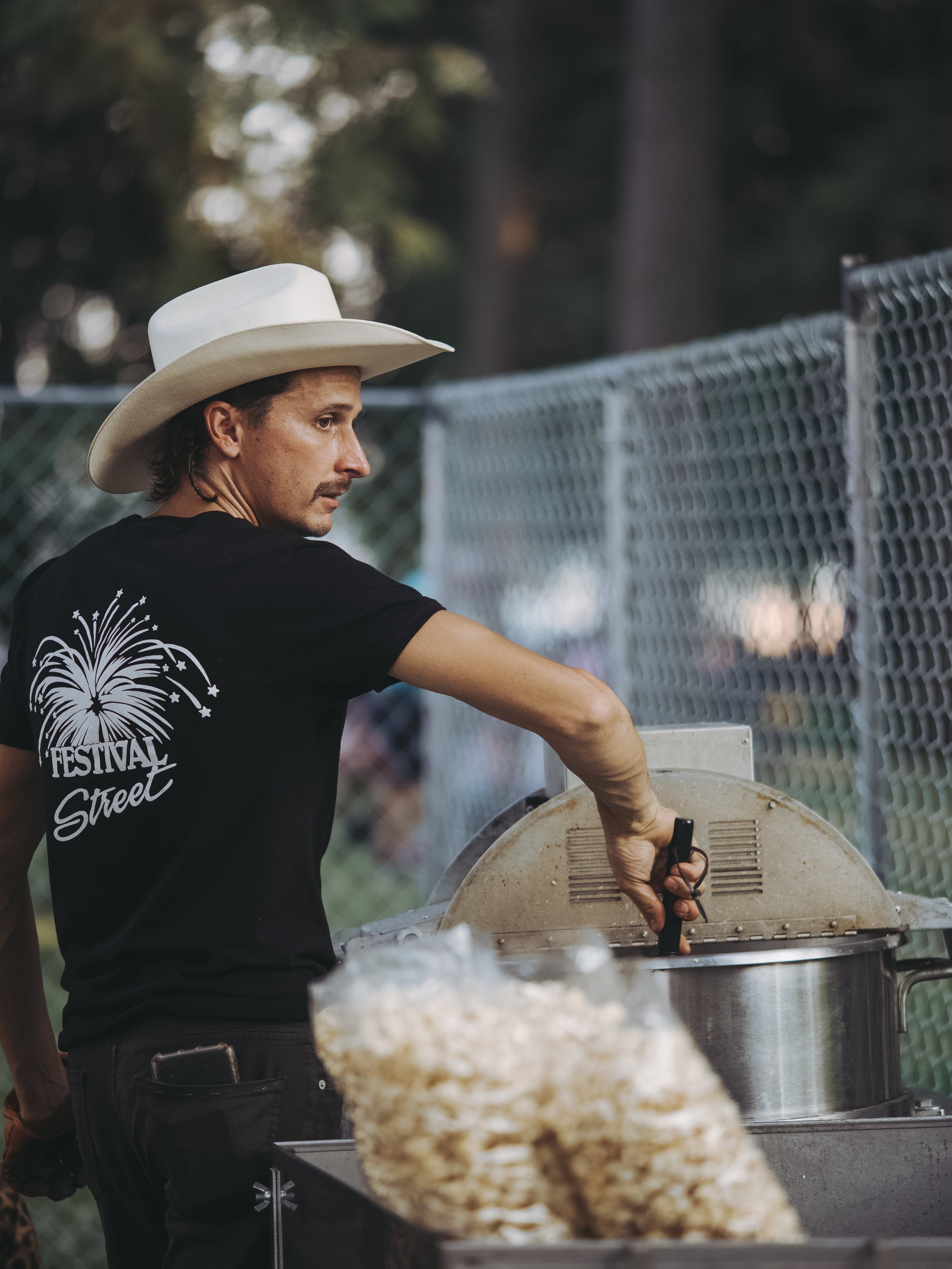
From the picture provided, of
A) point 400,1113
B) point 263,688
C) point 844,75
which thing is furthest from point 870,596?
point 844,75

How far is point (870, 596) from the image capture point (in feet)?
12.3

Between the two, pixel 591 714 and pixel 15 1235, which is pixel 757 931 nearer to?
pixel 591 714

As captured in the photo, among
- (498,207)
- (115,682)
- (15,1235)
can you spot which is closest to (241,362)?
(115,682)

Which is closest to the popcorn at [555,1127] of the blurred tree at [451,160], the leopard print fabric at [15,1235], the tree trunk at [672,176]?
the leopard print fabric at [15,1235]

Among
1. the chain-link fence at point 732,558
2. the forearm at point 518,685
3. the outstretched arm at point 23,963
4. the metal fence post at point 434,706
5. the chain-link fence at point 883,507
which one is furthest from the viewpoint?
the metal fence post at point 434,706

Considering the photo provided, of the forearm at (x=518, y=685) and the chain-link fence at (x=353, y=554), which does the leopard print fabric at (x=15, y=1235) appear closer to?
the forearm at (x=518, y=685)

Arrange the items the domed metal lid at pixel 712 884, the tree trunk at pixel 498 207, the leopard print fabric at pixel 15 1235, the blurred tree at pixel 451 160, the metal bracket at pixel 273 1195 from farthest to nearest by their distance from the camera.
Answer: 1. the tree trunk at pixel 498 207
2. the blurred tree at pixel 451 160
3. the leopard print fabric at pixel 15 1235
4. the domed metal lid at pixel 712 884
5. the metal bracket at pixel 273 1195

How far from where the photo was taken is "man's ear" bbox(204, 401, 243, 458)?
2246 millimetres

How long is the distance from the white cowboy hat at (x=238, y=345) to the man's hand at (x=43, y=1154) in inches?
44.1

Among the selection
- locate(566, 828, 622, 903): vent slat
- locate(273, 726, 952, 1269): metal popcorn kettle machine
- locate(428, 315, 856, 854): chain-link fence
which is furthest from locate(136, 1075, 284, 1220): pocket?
locate(428, 315, 856, 854): chain-link fence

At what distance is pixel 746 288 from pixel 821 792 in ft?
30.5

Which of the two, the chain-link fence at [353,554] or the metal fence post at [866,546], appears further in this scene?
the chain-link fence at [353,554]

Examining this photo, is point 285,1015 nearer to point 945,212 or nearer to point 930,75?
point 945,212

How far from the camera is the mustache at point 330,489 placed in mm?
2232
